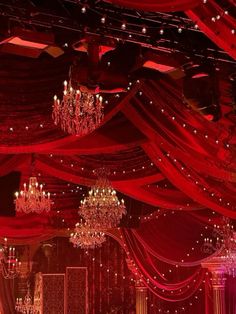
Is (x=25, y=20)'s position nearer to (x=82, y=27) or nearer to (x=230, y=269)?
(x=82, y=27)

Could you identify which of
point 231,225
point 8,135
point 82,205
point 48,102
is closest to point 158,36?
point 48,102

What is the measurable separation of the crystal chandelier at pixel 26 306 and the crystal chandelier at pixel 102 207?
168 inches

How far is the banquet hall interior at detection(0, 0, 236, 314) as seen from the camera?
17.6 feet

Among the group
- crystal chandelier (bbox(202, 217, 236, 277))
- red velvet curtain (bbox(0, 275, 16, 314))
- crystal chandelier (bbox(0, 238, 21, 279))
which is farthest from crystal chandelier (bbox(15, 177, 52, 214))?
red velvet curtain (bbox(0, 275, 16, 314))

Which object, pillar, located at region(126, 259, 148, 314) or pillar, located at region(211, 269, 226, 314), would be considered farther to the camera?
pillar, located at region(126, 259, 148, 314)

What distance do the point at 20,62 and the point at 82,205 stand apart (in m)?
4.13

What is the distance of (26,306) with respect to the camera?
13.5 meters

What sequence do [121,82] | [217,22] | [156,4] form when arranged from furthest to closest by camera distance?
[121,82]
[217,22]
[156,4]

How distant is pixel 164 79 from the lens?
6.28 metres

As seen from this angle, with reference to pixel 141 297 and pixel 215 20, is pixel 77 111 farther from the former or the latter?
pixel 141 297

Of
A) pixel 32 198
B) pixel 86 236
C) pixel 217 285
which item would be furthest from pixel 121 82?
pixel 217 285

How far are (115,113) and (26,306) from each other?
806 cm

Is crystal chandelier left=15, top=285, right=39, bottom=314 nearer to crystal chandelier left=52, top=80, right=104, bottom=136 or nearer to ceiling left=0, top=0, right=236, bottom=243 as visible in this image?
ceiling left=0, top=0, right=236, bottom=243

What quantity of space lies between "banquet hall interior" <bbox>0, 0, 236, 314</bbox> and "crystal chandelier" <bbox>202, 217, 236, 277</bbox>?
0.04 meters
